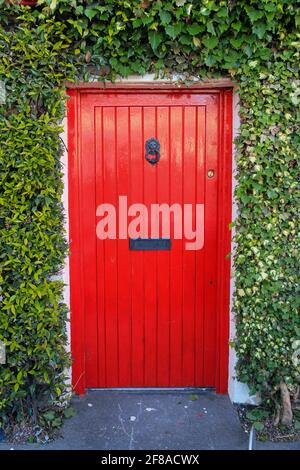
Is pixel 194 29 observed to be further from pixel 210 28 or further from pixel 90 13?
pixel 90 13

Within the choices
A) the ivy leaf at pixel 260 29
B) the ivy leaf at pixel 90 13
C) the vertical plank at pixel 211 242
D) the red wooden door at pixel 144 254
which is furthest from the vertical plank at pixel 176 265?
the ivy leaf at pixel 90 13

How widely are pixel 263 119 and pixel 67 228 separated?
1782 mm

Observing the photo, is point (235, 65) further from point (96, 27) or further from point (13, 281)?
point (13, 281)

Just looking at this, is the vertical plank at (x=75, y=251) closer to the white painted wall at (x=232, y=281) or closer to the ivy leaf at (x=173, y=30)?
the white painted wall at (x=232, y=281)

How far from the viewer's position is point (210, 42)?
3213mm

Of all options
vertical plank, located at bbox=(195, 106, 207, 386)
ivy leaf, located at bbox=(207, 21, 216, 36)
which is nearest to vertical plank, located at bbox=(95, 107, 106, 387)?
vertical plank, located at bbox=(195, 106, 207, 386)

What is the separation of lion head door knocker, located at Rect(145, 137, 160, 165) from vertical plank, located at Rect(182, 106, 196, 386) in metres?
0.23

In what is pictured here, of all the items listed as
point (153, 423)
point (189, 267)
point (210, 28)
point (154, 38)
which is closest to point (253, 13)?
point (210, 28)

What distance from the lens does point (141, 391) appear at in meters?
3.96

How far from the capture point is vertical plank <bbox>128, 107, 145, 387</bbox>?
12.2 ft

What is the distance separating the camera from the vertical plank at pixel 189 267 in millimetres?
3703

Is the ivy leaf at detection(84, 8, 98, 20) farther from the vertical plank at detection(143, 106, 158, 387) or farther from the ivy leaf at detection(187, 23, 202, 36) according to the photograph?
the vertical plank at detection(143, 106, 158, 387)
